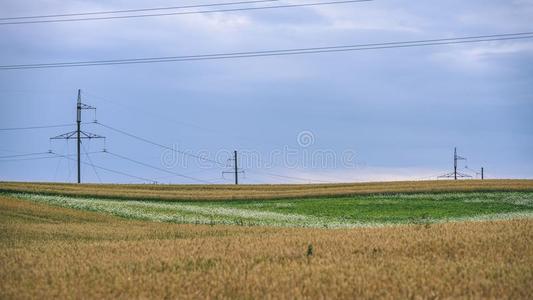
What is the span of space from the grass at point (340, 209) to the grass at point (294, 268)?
21.3 meters

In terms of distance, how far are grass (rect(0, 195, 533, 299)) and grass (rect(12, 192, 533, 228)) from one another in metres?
21.3

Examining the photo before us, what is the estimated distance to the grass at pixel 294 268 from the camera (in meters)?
11.0

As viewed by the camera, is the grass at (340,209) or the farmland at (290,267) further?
the grass at (340,209)

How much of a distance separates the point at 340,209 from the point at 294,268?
37724 mm

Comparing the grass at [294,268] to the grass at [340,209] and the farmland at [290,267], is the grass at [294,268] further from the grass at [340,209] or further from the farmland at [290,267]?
the grass at [340,209]

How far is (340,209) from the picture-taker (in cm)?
5050

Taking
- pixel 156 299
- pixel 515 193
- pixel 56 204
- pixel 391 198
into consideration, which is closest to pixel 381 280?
pixel 156 299

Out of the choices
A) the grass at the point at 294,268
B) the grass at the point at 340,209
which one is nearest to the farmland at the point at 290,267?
the grass at the point at 294,268

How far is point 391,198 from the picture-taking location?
59.3m

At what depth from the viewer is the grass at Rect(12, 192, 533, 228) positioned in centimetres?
4228

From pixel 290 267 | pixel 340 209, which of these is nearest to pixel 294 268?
pixel 290 267

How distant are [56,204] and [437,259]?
137ft

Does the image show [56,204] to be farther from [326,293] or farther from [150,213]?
[326,293]

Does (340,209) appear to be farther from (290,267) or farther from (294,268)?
(294,268)
